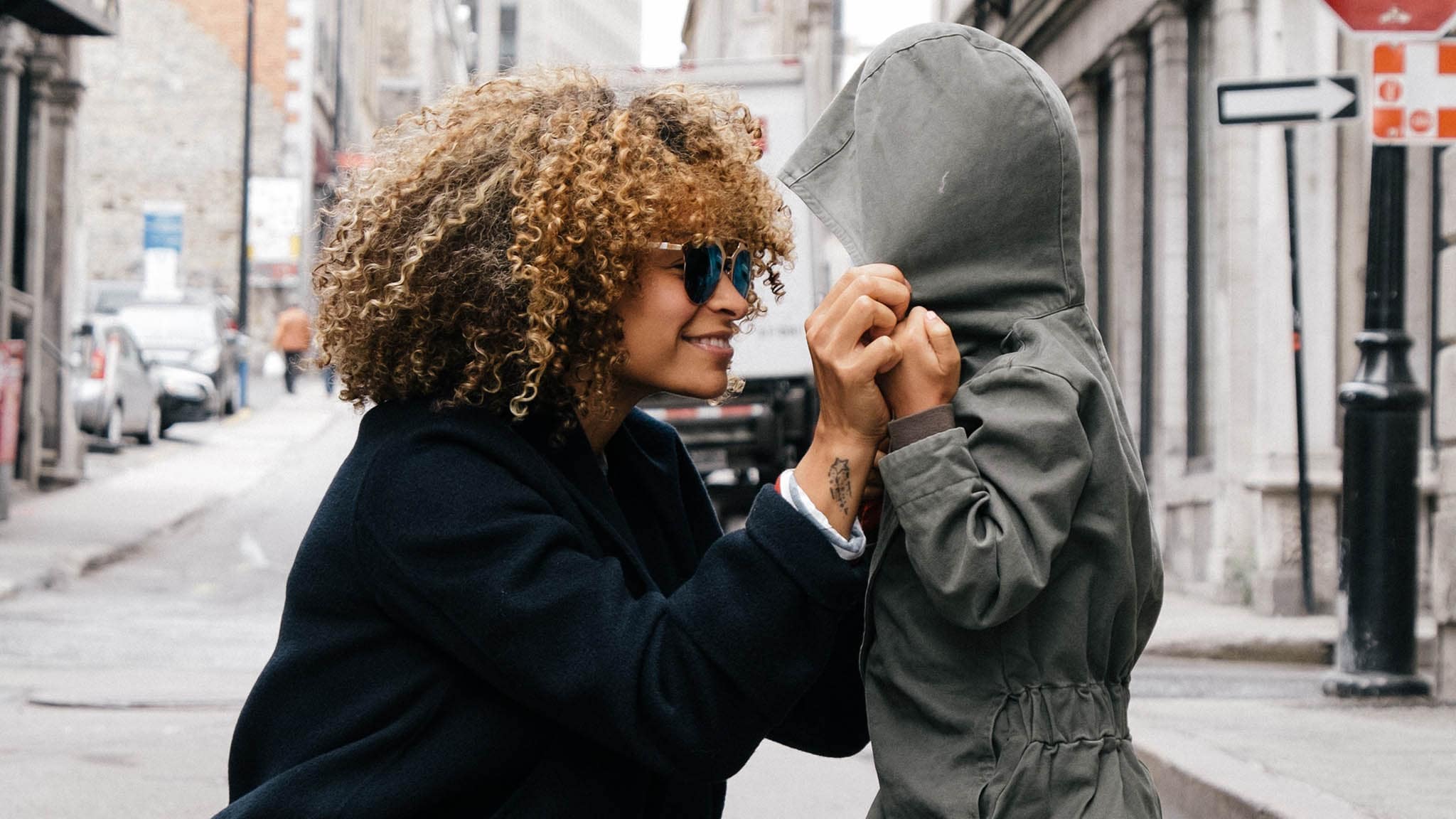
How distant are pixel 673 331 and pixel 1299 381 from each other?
7582 mm

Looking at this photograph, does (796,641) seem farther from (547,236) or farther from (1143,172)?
(1143,172)

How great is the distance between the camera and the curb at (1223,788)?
14.0 feet

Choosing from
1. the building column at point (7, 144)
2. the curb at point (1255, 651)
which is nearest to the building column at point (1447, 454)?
the curb at point (1255, 651)

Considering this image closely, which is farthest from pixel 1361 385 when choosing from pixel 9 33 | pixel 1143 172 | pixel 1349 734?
pixel 9 33

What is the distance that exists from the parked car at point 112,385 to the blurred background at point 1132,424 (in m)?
0.05

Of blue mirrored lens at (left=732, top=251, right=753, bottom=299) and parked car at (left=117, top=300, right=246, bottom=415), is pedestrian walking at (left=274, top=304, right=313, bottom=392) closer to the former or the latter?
parked car at (left=117, top=300, right=246, bottom=415)

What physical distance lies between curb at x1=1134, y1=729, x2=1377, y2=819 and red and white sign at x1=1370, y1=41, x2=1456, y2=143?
245 centimetres

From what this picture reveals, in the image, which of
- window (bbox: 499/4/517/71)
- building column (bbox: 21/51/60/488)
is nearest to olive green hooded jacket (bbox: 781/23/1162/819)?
building column (bbox: 21/51/60/488)

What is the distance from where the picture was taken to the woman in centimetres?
200

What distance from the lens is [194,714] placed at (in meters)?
6.49

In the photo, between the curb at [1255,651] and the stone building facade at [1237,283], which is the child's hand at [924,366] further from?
the curb at [1255,651]

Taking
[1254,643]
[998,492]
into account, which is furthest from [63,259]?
[998,492]

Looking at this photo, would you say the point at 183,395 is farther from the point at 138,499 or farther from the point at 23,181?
the point at 138,499

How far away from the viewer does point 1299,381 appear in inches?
364
